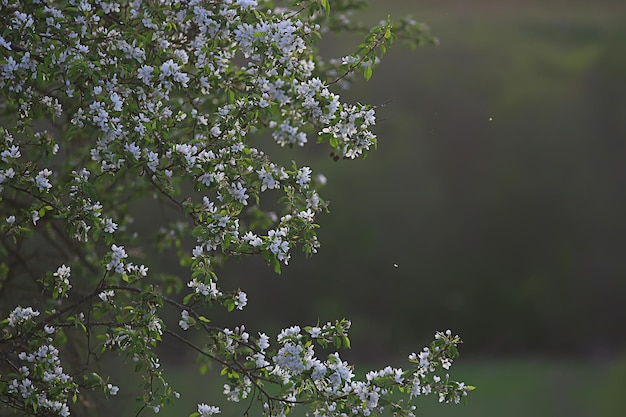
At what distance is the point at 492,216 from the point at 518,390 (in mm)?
2311

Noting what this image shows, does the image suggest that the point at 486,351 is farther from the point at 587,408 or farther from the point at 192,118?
the point at 192,118

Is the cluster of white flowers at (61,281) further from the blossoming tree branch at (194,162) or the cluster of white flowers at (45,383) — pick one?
the cluster of white flowers at (45,383)

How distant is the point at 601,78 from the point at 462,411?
4692 mm

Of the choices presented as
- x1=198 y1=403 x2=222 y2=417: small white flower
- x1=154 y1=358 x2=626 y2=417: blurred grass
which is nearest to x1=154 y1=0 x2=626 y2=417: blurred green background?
x1=154 y1=358 x2=626 y2=417: blurred grass

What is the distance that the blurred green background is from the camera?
10.5m

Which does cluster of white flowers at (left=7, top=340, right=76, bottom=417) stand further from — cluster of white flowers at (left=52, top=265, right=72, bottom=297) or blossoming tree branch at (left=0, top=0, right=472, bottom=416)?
cluster of white flowers at (left=52, top=265, right=72, bottom=297)

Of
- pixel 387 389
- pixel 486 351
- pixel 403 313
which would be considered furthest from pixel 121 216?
pixel 486 351

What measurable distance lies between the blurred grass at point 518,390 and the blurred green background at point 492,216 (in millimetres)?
42

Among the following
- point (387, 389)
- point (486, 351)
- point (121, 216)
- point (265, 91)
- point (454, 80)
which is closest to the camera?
point (387, 389)

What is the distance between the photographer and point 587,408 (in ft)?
30.6

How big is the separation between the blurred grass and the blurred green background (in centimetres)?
4

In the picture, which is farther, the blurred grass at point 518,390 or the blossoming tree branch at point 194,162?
the blurred grass at point 518,390

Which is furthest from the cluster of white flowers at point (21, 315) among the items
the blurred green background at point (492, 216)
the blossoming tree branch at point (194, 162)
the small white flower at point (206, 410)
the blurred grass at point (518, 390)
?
the blurred green background at point (492, 216)

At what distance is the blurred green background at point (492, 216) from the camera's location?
10508 millimetres
